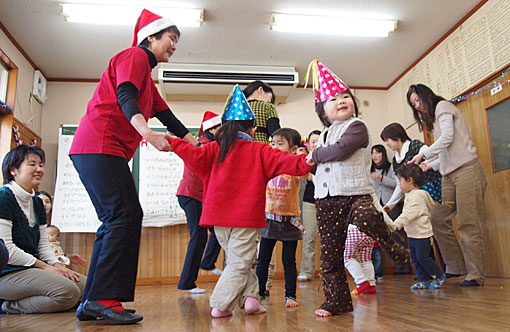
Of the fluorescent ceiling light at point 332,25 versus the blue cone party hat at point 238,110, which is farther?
the fluorescent ceiling light at point 332,25

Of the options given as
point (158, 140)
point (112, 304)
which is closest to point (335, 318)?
point (112, 304)

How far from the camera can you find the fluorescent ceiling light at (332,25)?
3.88 m

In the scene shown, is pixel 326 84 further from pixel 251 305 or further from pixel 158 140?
pixel 251 305

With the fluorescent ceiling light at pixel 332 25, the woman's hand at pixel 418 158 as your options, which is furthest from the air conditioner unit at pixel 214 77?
the woman's hand at pixel 418 158

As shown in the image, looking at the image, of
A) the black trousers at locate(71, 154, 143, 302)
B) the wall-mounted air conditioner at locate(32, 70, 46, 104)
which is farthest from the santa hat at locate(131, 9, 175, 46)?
the wall-mounted air conditioner at locate(32, 70, 46, 104)

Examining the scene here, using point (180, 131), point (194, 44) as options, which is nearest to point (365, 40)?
point (194, 44)

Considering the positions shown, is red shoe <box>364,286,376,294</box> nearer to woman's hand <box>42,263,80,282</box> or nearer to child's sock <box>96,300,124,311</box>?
child's sock <box>96,300,124,311</box>

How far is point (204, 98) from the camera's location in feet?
16.6

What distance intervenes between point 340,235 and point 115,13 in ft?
9.97

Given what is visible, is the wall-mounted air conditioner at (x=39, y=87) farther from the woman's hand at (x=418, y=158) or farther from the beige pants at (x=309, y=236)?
the woman's hand at (x=418, y=158)

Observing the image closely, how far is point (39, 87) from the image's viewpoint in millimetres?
4730

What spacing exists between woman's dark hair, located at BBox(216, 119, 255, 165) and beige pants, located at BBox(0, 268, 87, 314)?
41.6 inches

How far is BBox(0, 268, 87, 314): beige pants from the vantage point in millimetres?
2014

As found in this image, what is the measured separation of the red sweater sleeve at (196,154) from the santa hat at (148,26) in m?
0.52
